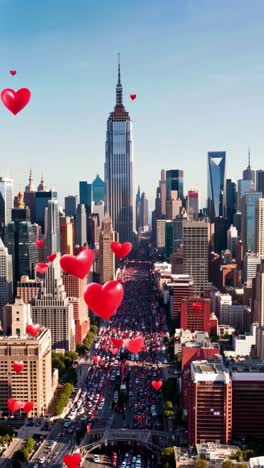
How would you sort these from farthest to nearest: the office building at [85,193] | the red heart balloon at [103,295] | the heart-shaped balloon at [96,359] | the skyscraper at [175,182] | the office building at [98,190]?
the office building at [98,190] → the skyscraper at [175,182] → the office building at [85,193] → the heart-shaped balloon at [96,359] → the red heart balloon at [103,295]

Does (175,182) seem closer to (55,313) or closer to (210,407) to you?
(55,313)

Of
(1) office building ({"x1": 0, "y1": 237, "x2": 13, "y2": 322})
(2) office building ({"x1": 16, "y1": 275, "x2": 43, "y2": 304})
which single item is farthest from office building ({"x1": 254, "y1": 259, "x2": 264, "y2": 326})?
(1) office building ({"x1": 0, "y1": 237, "x2": 13, "y2": 322})

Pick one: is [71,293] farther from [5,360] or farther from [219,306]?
[5,360]

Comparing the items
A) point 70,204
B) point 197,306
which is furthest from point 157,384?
point 70,204

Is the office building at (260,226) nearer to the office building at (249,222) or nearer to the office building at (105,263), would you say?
the office building at (249,222)

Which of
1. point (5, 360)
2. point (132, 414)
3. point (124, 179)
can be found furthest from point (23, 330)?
point (124, 179)

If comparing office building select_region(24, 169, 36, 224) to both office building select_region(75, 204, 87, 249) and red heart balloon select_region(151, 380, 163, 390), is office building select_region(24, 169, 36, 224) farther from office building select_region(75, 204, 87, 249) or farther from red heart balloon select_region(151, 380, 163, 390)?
red heart balloon select_region(151, 380, 163, 390)

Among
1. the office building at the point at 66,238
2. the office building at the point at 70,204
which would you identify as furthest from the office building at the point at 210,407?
the office building at the point at 70,204
